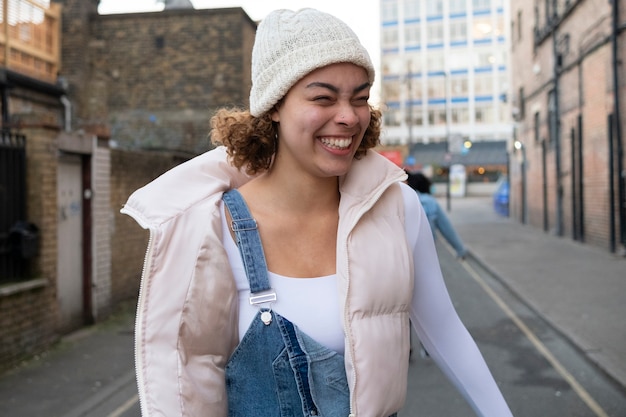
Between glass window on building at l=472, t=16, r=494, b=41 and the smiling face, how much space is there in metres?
74.8

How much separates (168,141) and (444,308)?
49.7ft

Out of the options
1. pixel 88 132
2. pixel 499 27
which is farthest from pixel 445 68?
pixel 88 132

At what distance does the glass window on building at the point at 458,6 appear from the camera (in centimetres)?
7212

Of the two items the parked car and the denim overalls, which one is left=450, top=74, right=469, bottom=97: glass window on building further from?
the denim overalls

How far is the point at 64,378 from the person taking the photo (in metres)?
6.07

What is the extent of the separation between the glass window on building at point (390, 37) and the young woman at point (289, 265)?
250 ft

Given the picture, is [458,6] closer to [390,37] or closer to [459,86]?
[390,37]

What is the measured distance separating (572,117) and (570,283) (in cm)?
804

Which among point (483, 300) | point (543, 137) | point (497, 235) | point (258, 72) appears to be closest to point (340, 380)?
point (258, 72)

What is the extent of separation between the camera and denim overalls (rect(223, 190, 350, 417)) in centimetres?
163

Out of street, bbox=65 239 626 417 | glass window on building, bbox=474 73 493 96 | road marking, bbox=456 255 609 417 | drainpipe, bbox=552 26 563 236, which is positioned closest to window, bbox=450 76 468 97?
glass window on building, bbox=474 73 493 96

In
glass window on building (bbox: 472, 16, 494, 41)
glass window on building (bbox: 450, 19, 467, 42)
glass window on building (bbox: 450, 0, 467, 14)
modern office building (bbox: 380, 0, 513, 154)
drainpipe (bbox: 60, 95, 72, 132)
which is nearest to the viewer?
drainpipe (bbox: 60, 95, 72, 132)

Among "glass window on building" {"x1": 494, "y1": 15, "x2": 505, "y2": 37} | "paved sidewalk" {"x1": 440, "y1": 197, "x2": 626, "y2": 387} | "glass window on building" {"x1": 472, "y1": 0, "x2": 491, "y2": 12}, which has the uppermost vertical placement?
"glass window on building" {"x1": 472, "y1": 0, "x2": 491, "y2": 12}

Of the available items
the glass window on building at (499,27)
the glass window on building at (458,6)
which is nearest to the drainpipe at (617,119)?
the glass window on building at (499,27)
